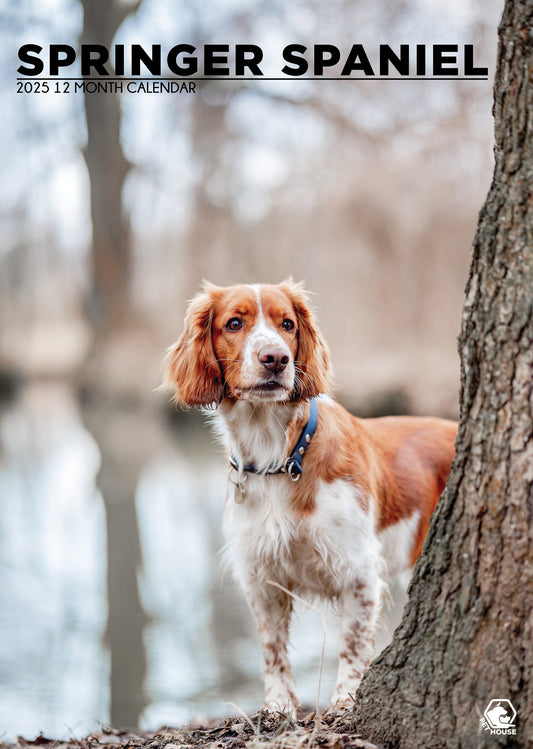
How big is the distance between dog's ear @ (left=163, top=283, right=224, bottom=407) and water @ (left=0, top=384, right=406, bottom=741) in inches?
47.6

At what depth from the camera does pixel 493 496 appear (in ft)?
5.82

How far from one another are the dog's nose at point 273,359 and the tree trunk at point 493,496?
0.94 m

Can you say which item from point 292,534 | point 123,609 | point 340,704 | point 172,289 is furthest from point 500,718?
point 172,289

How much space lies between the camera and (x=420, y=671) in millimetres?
1882

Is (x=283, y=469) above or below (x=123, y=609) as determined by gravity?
above

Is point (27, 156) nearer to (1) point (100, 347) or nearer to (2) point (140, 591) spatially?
(1) point (100, 347)

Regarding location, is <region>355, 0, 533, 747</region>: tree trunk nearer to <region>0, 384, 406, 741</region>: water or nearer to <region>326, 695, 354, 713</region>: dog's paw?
<region>326, 695, 354, 713</region>: dog's paw

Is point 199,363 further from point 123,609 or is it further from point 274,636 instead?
point 123,609

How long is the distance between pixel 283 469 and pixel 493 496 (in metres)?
1.23

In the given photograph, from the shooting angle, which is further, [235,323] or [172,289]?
[172,289]

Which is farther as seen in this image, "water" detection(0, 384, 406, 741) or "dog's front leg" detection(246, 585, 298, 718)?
"water" detection(0, 384, 406, 741)

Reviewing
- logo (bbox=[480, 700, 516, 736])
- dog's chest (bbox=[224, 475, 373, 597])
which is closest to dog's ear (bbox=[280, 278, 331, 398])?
dog's chest (bbox=[224, 475, 373, 597])

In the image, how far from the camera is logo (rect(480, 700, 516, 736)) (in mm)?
1717

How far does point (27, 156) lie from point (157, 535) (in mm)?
8154
